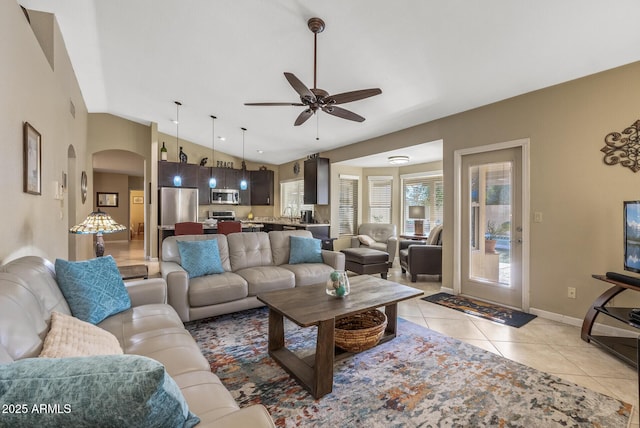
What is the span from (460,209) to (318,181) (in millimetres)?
3102

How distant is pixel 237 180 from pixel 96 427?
7856mm

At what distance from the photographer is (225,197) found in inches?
310

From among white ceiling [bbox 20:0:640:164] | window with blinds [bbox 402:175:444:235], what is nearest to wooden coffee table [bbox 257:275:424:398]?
white ceiling [bbox 20:0:640:164]

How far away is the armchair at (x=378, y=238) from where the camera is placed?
599 cm

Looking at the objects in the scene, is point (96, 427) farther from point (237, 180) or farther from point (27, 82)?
point (237, 180)

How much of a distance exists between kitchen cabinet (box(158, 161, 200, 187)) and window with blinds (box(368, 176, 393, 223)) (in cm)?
436

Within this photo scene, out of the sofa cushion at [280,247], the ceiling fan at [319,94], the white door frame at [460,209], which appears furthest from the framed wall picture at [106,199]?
the white door frame at [460,209]

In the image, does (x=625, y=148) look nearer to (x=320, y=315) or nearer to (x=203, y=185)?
(x=320, y=315)

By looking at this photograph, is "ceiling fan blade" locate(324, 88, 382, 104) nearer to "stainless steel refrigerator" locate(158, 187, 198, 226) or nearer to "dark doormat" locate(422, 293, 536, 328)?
"dark doormat" locate(422, 293, 536, 328)

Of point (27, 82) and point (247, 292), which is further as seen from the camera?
point (247, 292)

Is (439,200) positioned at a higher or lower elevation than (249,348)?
higher

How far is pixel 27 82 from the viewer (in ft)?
7.47

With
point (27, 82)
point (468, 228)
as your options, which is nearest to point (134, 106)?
point (27, 82)

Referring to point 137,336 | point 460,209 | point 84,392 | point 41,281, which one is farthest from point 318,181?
point 84,392
